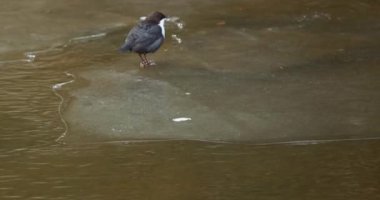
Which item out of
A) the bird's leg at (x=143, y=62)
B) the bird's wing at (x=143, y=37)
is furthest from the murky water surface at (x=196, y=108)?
the bird's wing at (x=143, y=37)

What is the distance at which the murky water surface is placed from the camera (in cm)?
496

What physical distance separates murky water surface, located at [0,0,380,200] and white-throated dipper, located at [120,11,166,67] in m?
0.18

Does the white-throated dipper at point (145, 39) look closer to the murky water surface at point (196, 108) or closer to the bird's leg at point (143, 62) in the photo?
the bird's leg at point (143, 62)

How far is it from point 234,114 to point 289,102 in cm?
54

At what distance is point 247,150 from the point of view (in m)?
5.43

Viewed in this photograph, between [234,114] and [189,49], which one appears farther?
[189,49]

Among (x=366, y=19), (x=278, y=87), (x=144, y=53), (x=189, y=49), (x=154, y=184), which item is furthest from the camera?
(x=366, y=19)

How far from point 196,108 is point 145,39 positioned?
5.29ft

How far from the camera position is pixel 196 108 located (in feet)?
20.7

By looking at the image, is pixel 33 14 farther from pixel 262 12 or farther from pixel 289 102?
pixel 289 102

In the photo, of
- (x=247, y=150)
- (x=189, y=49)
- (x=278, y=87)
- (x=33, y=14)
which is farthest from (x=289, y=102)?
(x=33, y=14)

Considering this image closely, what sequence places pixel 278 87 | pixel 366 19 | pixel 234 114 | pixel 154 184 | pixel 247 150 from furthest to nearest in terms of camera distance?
pixel 366 19 → pixel 278 87 → pixel 234 114 → pixel 247 150 → pixel 154 184

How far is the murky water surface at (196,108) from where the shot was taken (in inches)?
195

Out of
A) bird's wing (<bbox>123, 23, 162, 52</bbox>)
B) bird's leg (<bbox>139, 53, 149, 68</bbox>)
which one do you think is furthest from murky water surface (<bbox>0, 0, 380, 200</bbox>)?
bird's wing (<bbox>123, 23, 162, 52</bbox>)
